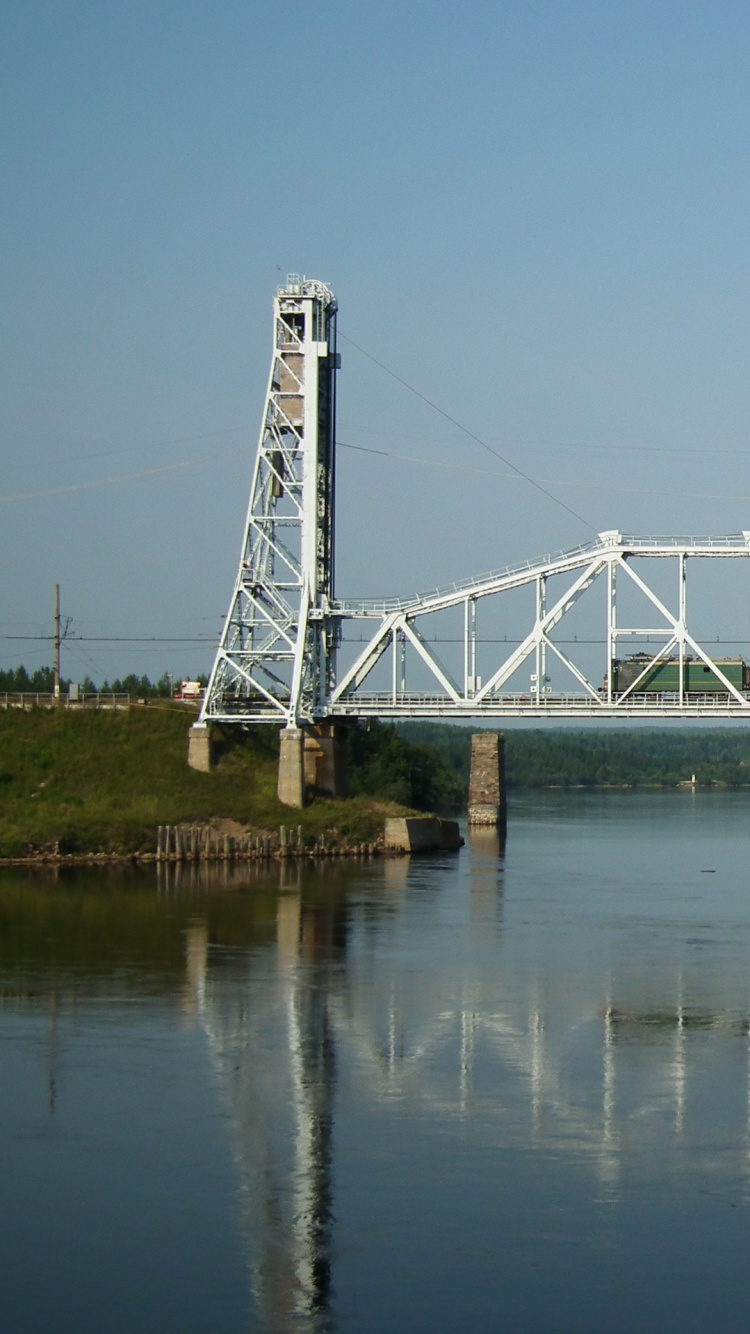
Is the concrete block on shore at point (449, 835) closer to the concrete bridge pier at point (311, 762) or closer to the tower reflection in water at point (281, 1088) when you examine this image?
the concrete bridge pier at point (311, 762)

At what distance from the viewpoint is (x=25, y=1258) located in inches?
768

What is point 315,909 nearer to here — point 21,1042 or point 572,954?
point 572,954

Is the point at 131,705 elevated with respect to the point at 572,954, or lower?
elevated

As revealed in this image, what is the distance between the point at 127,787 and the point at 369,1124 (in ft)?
157

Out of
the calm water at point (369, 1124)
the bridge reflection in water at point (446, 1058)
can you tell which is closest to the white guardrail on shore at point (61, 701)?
the calm water at point (369, 1124)

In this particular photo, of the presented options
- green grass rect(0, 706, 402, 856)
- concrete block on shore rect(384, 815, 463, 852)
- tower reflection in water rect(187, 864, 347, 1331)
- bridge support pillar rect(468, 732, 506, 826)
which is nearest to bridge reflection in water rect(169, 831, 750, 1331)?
tower reflection in water rect(187, 864, 347, 1331)

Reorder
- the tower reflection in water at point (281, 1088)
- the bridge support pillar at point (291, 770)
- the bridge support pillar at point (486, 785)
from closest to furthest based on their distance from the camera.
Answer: the tower reflection in water at point (281, 1088) → the bridge support pillar at point (291, 770) → the bridge support pillar at point (486, 785)

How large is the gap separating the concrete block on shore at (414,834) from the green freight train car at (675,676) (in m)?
11.1

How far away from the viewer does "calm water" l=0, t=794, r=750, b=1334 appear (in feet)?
61.0

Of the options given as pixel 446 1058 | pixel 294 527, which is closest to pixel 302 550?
pixel 294 527

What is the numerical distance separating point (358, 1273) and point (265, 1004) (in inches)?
651

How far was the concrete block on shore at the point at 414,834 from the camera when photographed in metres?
74.9

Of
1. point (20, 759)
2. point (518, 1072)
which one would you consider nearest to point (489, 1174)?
point (518, 1072)

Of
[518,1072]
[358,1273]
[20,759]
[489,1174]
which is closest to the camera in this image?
[358,1273]
